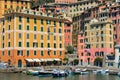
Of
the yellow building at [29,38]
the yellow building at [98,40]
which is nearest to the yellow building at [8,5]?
the yellow building at [29,38]

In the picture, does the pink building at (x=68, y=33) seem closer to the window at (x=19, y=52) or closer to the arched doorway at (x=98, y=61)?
the arched doorway at (x=98, y=61)

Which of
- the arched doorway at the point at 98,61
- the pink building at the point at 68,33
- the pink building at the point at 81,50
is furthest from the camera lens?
the pink building at the point at 68,33

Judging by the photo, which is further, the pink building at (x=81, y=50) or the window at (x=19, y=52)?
the pink building at (x=81, y=50)

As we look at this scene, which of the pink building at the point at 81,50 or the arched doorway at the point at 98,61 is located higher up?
the pink building at the point at 81,50

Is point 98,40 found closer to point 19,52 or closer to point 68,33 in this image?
point 19,52

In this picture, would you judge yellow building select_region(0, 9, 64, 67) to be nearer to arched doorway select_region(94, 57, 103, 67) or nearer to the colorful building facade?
the colorful building facade

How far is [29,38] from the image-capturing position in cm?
8056

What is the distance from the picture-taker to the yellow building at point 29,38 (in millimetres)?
78500

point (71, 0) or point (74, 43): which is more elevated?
point (71, 0)

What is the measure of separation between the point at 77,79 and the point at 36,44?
2668 cm

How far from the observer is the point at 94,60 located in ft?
282

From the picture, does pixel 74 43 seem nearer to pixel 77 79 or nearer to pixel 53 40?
pixel 53 40

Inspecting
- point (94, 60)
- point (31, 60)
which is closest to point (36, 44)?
point (31, 60)

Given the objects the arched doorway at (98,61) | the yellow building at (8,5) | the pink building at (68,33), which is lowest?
the arched doorway at (98,61)
